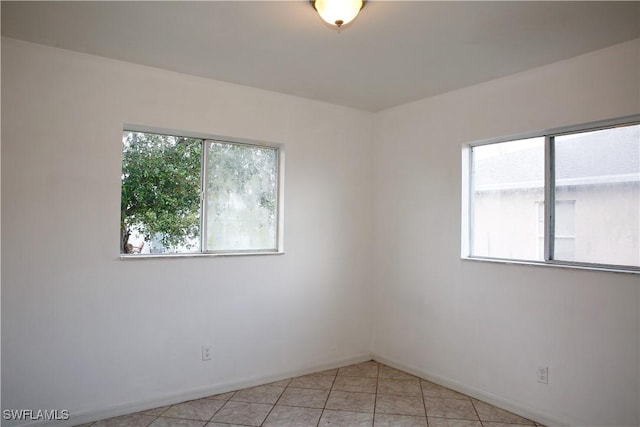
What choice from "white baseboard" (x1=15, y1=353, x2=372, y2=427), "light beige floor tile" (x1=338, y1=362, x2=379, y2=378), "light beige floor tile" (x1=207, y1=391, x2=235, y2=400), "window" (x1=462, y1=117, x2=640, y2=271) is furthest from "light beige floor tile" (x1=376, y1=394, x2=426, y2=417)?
"window" (x1=462, y1=117, x2=640, y2=271)

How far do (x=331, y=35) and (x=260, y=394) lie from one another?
2713mm

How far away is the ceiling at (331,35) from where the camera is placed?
2.26 metres

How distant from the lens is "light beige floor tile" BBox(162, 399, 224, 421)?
2.98 m

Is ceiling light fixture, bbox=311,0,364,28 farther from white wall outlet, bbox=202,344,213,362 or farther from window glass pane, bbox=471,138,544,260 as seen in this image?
white wall outlet, bbox=202,344,213,362

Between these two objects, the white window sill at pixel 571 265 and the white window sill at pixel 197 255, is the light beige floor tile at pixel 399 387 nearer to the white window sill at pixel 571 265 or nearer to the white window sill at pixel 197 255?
the white window sill at pixel 571 265

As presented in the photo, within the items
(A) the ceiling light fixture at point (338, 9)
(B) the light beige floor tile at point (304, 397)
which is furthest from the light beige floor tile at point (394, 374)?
(A) the ceiling light fixture at point (338, 9)

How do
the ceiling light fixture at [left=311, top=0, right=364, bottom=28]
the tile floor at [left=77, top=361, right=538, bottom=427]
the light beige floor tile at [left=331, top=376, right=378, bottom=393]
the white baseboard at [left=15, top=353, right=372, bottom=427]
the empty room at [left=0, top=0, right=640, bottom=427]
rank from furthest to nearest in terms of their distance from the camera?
the light beige floor tile at [left=331, top=376, right=378, bottom=393]
the tile floor at [left=77, top=361, right=538, bottom=427]
the white baseboard at [left=15, top=353, right=372, bottom=427]
the empty room at [left=0, top=0, right=640, bottom=427]
the ceiling light fixture at [left=311, top=0, right=364, bottom=28]

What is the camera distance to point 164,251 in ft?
10.9

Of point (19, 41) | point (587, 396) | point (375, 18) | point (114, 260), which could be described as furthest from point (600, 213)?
point (19, 41)

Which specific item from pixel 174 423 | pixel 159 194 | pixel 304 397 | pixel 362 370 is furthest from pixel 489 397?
pixel 159 194

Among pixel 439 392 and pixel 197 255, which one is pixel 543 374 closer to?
pixel 439 392

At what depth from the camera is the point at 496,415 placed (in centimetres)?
305

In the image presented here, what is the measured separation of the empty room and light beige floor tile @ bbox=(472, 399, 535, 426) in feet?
0.07

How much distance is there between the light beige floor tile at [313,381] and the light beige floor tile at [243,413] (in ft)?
1.60
